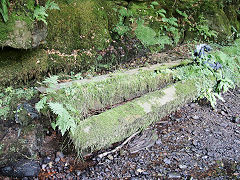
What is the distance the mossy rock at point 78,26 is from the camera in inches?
192

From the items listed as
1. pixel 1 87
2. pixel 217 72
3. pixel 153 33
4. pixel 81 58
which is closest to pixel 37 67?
pixel 1 87

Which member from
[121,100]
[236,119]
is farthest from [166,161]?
[236,119]

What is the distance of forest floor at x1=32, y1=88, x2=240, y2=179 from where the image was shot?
10.4 feet

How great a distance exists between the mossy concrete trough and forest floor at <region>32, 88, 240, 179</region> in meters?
0.32

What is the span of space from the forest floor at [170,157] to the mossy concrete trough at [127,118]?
1.06ft

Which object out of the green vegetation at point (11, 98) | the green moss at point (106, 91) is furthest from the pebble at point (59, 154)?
the green vegetation at point (11, 98)

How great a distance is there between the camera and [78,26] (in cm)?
518

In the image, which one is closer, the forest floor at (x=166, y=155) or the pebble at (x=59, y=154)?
the forest floor at (x=166, y=155)

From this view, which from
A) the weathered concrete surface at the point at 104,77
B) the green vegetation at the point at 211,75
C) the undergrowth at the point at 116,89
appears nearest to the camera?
the undergrowth at the point at 116,89

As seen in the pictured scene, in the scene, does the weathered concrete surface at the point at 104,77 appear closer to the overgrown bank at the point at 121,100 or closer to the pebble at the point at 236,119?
the overgrown bank at the point at 121,100

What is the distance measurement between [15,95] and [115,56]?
9.47 ft

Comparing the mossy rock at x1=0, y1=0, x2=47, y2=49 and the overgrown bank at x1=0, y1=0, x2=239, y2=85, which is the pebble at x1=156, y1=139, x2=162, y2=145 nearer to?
the overgrown bank at x1=0, y1=0, x2=239, y2=85

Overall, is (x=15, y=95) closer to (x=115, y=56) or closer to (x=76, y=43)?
(x=76, y=43)

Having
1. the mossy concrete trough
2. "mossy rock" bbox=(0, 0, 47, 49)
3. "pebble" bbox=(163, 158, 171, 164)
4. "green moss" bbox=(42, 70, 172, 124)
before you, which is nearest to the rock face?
"mossy rock" bbox=(0, 0, 47, 49)
